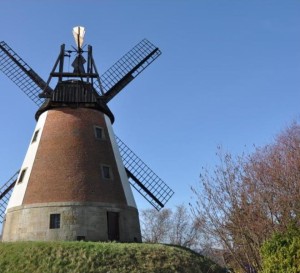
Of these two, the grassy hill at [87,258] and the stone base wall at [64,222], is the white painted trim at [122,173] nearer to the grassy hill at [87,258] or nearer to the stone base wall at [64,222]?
the stone base wall at [64,222]

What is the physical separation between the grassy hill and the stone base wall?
138 centimetres

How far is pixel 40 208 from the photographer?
1930cm

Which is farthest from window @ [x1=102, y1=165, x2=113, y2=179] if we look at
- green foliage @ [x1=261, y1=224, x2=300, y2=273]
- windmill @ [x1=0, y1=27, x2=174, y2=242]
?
green foliage @ [x1=261, y1=224, x2=300, y2=273]

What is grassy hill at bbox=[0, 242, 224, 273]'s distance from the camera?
1609 centimetres

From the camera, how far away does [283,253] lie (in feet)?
31.4

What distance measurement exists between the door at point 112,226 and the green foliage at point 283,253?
10.9 metres

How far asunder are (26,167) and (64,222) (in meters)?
4.11

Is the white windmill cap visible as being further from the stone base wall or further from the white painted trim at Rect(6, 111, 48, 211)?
the stone base wall

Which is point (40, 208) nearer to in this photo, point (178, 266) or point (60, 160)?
point (60, 160)

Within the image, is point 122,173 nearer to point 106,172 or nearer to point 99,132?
point 106,172

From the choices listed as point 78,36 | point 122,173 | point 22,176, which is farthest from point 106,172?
point 78,36

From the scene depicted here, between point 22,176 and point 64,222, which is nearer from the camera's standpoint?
point 64,222

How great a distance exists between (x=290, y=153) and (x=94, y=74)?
11074 millimetres

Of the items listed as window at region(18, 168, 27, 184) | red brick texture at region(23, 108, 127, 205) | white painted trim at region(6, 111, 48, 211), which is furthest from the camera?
window at region(18, 168, 27, 184)
